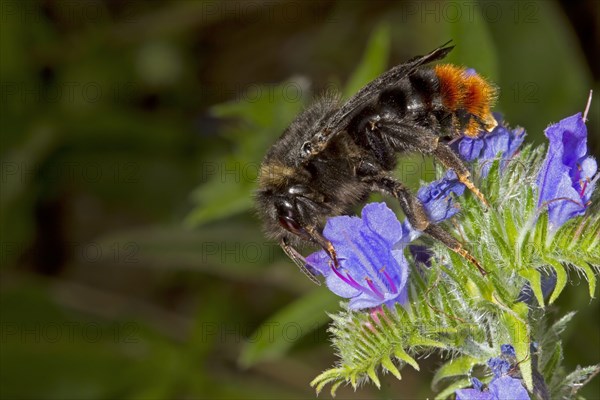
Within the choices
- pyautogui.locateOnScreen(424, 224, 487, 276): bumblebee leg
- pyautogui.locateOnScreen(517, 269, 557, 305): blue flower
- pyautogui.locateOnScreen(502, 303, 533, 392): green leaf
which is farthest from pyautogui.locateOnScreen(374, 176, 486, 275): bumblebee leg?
pyautogui.locateOnScreen(517, 269, 557, 305): blue flower

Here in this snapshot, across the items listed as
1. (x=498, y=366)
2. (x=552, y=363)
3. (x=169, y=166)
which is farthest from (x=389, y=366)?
(x=169, y=166)

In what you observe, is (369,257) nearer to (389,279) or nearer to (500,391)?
(389,279)

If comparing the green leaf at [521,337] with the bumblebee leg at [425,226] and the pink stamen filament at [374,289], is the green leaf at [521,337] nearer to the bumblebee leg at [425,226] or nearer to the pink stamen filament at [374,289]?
the bumblebee leg at [425,226]

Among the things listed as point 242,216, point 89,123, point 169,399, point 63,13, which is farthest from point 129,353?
point 63,13

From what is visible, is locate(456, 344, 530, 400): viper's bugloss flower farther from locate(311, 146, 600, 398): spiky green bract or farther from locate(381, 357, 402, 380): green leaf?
locate(381, 357, 402, 380): green leaf

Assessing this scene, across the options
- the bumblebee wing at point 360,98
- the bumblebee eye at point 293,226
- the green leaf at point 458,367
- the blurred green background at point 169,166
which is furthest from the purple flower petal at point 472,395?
the blurred green background at point 169,166

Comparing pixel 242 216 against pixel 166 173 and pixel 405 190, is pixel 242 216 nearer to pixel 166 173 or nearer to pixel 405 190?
pixel 166 173
